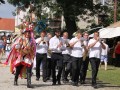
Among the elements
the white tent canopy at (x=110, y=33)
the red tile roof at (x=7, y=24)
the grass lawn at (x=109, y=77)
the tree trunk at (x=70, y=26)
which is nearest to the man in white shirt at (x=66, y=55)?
the grass lawn at (x=109, y=77)

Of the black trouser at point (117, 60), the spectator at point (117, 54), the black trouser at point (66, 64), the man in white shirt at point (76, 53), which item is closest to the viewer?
the man in white shirt at point (76, 53)

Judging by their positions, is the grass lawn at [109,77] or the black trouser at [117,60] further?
the black trouser at [117,60]

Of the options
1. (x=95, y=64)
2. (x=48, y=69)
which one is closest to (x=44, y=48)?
(x=48, y=69)

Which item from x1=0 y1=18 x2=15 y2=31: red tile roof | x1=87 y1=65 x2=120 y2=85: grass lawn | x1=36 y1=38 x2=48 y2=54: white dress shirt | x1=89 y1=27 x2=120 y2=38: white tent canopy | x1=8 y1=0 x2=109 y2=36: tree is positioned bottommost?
x1=0 y1=18 x2=15 y2=31: red tile roof

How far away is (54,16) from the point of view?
4169 centimetres

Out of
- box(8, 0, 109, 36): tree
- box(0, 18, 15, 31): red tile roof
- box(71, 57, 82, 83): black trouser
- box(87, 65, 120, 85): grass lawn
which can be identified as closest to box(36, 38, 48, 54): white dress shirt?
box(71, 57, 82, 83): black trouser

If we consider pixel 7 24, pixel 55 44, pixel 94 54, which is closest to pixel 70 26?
pixel 55 44

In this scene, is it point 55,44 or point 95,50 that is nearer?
point 95,50

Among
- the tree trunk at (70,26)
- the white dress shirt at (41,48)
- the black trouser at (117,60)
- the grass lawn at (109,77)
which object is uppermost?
the white dress shirt at (41,48)

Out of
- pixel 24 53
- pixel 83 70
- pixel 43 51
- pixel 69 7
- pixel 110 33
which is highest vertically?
pixel 69 7

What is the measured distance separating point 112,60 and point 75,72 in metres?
14.5

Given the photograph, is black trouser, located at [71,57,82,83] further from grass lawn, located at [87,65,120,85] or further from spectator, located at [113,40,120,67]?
spectator, located at [113,40,120,67]

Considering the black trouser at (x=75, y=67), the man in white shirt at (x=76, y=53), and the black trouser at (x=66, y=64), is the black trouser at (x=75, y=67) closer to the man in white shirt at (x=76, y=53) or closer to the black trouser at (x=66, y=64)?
the man in white shirt at (x=76, y=53)

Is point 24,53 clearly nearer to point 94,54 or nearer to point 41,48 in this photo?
point 41,48
